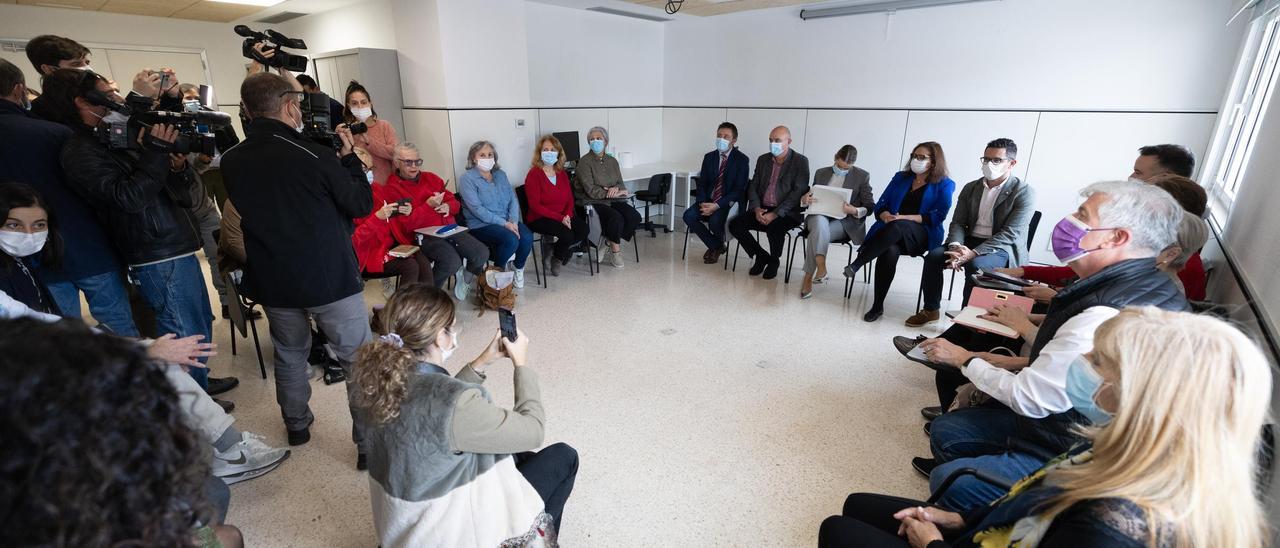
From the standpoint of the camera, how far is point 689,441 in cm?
247

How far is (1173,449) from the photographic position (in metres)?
0.84

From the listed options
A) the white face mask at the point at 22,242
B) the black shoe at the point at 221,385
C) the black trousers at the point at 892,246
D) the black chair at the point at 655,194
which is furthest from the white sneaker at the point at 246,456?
the black chair at the point at 655,194

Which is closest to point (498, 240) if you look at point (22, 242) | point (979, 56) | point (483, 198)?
point (483, 198)

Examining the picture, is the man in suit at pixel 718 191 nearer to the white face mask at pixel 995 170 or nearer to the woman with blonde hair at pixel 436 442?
the white face mask at pixel 995 170

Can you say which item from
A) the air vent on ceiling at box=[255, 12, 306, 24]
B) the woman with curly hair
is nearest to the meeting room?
the woman with curly hair

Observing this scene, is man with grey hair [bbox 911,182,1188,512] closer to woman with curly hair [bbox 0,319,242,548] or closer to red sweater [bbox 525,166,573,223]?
woman with curly hair [bbox 0,319,242,548]

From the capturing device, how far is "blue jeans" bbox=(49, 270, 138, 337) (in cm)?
226

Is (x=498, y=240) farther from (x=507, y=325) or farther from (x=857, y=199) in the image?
(x=857, y=199)

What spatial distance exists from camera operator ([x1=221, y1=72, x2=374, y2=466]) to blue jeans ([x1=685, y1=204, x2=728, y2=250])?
3.42m

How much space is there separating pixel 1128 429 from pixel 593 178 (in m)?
4.61

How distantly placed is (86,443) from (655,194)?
5.69m

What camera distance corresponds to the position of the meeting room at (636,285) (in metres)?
0.85

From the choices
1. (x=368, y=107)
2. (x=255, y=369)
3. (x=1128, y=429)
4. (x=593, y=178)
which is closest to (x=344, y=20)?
(x=368, y=107)

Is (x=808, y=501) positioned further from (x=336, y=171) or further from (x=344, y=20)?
(x=344, y=20)
